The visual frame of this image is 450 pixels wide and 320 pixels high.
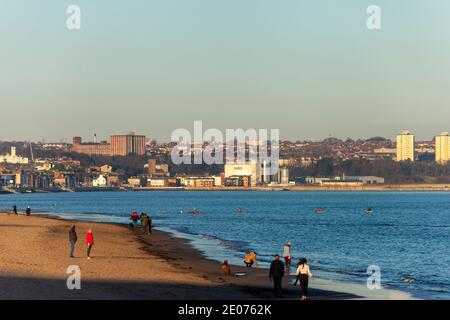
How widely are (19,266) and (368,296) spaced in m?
12.3

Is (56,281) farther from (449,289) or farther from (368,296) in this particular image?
(449,289)

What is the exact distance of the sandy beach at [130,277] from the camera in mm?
29078

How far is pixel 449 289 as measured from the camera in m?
37.6

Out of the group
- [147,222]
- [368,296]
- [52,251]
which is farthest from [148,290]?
[147,222]

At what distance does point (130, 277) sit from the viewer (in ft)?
113

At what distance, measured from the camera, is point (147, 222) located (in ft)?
234

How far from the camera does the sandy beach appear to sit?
95.4 feet

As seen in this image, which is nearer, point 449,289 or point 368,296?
point 368,296
